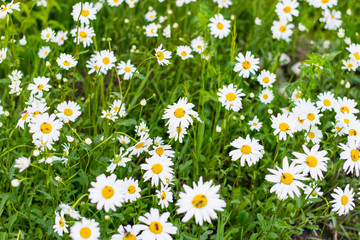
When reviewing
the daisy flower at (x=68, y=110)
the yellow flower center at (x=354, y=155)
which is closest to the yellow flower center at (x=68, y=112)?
Answer: the daisy flower at (x=68, y=110)

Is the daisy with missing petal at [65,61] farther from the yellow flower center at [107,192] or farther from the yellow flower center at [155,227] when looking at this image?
the yellow flower center at [155,227]

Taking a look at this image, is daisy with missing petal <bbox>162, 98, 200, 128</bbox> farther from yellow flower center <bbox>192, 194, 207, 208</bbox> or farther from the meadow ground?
yellow flower center <bbox>192, 194, 207, 208</bbox>

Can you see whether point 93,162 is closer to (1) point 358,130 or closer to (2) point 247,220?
(2) point 247,220

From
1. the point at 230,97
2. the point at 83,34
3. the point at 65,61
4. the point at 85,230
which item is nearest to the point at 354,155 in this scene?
the point at 230,97

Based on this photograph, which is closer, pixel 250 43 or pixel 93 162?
pixel 93 162

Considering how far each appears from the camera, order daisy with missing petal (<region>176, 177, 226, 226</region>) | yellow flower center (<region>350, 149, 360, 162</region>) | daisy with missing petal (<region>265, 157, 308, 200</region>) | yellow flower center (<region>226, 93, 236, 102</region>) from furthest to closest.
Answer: yellow flower center (<region>226, 93, 236, 102</region>), yellow flower center (<region>350, 149, 360, 162</region>), daisy with missing petal (<region>265, 157, 308, 200</region>), daisy with missing petal (<region>176, 177, 226, 226</region>)

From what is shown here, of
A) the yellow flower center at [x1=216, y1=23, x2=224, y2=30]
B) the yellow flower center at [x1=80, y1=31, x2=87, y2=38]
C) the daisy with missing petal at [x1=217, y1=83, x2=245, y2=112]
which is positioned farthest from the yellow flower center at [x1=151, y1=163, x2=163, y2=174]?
the yellow flower center at [x1=216, y1=23, x2=224, y2=30]

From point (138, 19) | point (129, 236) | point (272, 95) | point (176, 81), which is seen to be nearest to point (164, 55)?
point (176, 81)
